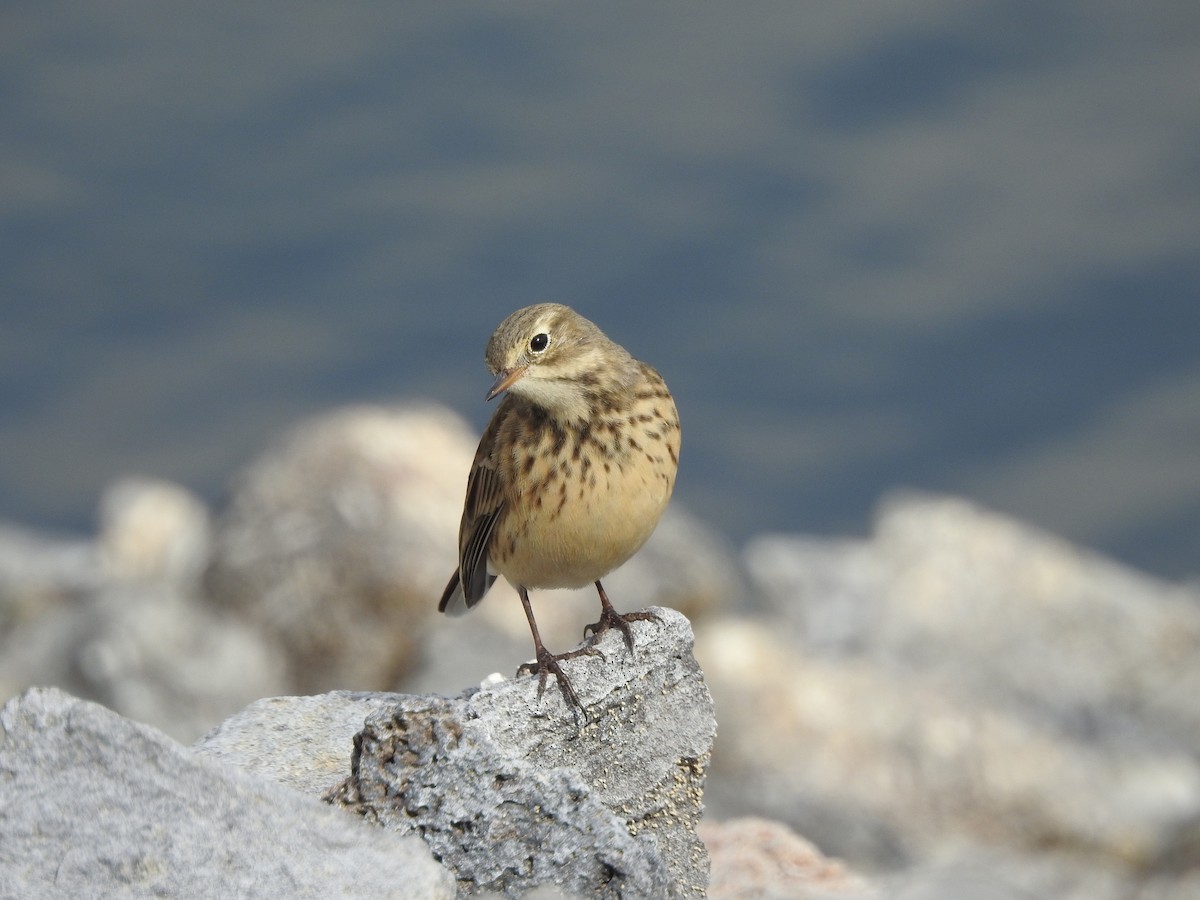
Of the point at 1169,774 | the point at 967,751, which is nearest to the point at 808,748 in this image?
the point at 967,751

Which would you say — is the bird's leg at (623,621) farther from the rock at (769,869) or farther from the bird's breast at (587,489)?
the rock at (769,869)

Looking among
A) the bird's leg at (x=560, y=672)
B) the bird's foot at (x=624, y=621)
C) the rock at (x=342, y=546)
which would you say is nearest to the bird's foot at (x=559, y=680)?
the bird's leg at (x=560, y=672)

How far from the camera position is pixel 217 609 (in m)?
17.0

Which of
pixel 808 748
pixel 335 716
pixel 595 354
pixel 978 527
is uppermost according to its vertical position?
pixel 978 527

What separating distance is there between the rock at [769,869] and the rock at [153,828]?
3.24 m

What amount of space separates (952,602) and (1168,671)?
2.76m

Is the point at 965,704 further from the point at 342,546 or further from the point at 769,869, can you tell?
the point at 769,869

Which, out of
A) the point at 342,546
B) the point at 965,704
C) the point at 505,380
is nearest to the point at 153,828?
the point at 505,380

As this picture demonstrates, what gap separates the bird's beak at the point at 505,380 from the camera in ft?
21.4

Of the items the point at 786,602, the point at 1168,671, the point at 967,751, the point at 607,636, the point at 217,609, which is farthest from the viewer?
the point at 786,602

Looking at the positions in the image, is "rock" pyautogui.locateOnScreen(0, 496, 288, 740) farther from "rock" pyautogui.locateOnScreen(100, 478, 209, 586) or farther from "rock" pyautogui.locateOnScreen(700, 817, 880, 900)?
"rock" pyautogui.locateOnScreen(700, 817, 880, 900)

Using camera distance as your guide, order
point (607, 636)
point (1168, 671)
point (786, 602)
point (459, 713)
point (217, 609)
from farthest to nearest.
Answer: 1. point (786, 602)
2. point (1168, 671)
3. point (217, 609)
4. point (607, 636)
5. point (459, 713)

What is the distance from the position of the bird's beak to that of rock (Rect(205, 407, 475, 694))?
939 cm

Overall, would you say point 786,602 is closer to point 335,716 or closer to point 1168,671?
point 1168,671
